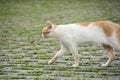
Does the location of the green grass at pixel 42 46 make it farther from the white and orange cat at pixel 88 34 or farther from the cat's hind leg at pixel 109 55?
the white and orange cat at pixel 88 34

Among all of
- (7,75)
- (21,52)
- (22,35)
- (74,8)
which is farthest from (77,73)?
(74,8)

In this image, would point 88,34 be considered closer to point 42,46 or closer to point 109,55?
point 109,55

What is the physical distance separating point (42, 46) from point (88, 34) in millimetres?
2270

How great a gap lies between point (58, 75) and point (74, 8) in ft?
32.1

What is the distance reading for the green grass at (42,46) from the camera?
621 centimetres

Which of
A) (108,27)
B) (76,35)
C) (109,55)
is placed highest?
(108,27)

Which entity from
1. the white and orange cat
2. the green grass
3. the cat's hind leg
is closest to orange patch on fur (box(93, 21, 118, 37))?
the white and orange cat

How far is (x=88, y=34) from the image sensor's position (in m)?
6.58

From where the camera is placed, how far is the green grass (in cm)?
621

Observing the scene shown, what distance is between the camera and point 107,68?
255 inches

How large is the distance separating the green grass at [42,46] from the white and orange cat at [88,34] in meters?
0.32

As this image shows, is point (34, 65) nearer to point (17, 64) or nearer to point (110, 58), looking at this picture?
point (17, 64)

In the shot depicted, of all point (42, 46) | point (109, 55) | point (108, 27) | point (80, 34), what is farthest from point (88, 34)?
point (42, 46)

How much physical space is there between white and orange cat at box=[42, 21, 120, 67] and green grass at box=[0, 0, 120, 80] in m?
0.32
